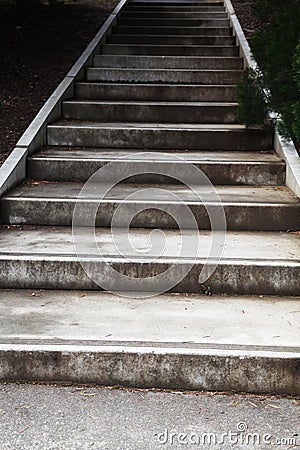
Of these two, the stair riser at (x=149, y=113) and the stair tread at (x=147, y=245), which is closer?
the stair tread at (x=147, y=245)

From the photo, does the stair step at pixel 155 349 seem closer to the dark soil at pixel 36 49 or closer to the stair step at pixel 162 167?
the stair step at pixel 162 167

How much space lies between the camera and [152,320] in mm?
3684

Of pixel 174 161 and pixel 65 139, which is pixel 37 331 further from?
pixel 65 139

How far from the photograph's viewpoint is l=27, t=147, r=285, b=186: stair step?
5.50 meters

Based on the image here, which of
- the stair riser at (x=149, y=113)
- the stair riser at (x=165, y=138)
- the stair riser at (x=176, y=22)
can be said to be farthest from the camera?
the stair riser at (x=176, y=22)

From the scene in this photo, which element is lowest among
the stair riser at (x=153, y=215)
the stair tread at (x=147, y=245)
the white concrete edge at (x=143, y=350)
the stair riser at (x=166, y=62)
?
the white concrete edge at (x=143, y=350)

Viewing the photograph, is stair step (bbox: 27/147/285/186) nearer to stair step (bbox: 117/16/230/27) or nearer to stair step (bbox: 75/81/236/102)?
stair step (bbox: 75/81/236/102)

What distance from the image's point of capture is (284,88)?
17.2 feet

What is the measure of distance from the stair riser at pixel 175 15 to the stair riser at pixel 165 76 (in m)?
2.45

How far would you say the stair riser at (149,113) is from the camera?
6628 mm

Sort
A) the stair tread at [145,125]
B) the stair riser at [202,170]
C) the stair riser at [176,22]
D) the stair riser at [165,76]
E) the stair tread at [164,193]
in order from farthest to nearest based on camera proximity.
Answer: the stair riser at [176,22] < the stair riser at [165,76] < the stair tread at [145,125] < the stair riser at [202,170] < the stair tread at [164,193]

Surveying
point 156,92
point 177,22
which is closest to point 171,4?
point 177,22

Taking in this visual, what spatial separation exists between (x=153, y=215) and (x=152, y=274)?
2.75ft

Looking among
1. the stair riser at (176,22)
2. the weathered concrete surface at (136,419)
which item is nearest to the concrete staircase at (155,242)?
the weathered concrete surface at (136,419)
